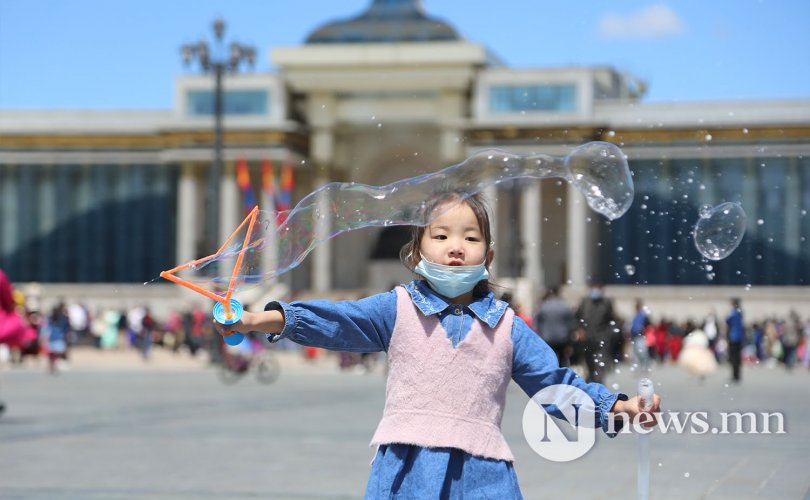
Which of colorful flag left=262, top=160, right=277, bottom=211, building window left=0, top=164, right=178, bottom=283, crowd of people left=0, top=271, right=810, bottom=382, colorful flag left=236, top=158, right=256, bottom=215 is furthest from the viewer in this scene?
building window left=0, top=164, right=178, bottom=283

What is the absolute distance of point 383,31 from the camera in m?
66.4

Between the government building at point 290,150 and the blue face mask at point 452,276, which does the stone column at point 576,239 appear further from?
the blue face mask at point 452,276

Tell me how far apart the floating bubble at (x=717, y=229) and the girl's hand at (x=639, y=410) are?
1.54m

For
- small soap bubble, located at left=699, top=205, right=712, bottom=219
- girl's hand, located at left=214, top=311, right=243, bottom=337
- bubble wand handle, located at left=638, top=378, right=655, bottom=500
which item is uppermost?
small soap bubble, located at left=699, top=205, right=712, bottom=219

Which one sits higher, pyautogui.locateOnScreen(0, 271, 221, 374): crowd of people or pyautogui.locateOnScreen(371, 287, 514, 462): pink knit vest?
pyautogui.locateOnScreen(371, 287, 514, 462): pink knit vest

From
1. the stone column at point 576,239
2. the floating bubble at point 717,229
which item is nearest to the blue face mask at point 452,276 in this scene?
the floating bubble at point 717,229

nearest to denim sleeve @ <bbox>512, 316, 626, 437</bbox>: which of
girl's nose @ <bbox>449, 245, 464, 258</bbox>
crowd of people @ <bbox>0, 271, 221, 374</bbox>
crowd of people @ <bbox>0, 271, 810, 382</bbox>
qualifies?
girl's nose @ <bbox>449, 245, 464, 258</bbox>

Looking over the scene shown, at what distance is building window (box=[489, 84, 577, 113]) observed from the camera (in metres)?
60.2

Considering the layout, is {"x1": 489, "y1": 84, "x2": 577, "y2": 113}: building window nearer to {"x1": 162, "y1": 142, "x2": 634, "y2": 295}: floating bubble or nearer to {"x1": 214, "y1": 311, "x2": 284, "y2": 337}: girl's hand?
{"x1": 162, "y1": 142, "x2": 634, "y2": 295}: floating bubble

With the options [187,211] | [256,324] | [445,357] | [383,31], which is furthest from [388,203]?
[383,31]

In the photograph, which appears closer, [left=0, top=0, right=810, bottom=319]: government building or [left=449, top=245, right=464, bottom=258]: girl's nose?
[left=449, top=245, right=464, bottom=258]: girl's nose

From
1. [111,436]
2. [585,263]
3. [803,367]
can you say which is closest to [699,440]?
[111,436]

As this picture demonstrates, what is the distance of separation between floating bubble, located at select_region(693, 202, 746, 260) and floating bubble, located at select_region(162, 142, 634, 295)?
552mm

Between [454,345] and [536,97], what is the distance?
57.6 meters
